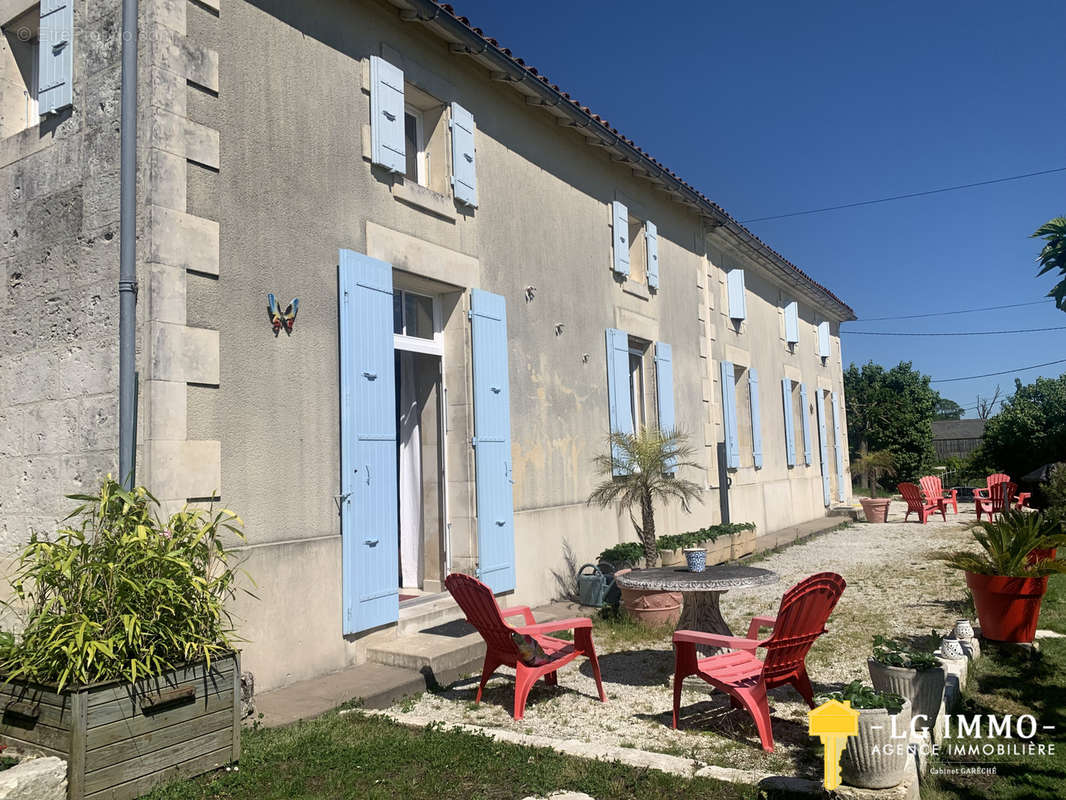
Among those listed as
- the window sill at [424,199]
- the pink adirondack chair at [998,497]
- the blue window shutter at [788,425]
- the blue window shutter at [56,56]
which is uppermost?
the blue window shutter at [56,56]

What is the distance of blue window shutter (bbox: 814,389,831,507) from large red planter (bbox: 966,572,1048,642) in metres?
11.5

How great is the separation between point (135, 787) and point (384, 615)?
2.27 meters

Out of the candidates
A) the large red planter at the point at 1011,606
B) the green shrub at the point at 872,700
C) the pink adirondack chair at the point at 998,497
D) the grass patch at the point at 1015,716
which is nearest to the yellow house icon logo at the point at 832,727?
the green shrub at the point at 872,700

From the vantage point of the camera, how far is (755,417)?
1281 cm

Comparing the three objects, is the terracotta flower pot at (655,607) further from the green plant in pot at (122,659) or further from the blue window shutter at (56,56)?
the blue window shutter at (56,56)

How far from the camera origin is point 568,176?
8.35 meters

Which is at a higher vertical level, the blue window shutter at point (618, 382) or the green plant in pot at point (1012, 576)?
the blue window shutter at point (618, 382)

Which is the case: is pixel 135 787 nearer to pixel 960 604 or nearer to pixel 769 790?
pixel 769 790

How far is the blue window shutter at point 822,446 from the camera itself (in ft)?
54.0

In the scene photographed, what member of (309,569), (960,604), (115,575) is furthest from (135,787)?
(960,604)

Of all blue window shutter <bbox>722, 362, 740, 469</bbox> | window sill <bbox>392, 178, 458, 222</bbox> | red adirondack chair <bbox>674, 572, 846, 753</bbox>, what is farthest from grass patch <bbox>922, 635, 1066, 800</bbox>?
blue window shutter <bbox>722, 362, 740, 469</bbox>

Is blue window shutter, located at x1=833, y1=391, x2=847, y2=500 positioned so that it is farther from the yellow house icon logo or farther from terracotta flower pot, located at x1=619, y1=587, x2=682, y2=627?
the yellow house icon logo

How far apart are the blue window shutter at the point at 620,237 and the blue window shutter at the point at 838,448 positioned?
10577 mm

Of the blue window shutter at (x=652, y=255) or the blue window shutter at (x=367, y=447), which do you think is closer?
the blue window shutter at (x=367, y=447)
